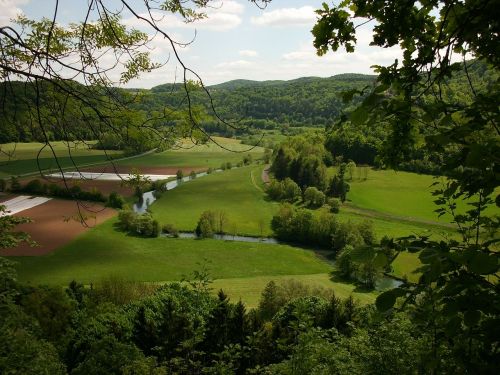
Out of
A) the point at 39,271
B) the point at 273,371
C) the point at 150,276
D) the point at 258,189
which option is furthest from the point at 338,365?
the point at 258,189

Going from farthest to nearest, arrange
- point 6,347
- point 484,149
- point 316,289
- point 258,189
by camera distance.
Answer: point 258,189
point 316,289
point 6,347
point 484,149

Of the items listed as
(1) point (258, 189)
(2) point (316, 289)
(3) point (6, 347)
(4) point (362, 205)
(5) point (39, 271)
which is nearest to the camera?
(3) point (6, 347)

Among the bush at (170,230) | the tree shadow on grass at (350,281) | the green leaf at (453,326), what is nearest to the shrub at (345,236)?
the tree shadow on grass at (350,281)

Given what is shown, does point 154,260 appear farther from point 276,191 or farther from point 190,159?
point 190,159

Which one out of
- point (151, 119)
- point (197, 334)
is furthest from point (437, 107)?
point (197, 334)

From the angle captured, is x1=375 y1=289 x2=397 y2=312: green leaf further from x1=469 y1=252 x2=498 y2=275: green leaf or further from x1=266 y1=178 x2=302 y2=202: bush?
x1=266 y1=178 x2=302 y2=202: bush

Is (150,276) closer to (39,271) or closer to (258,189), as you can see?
(39,271)
